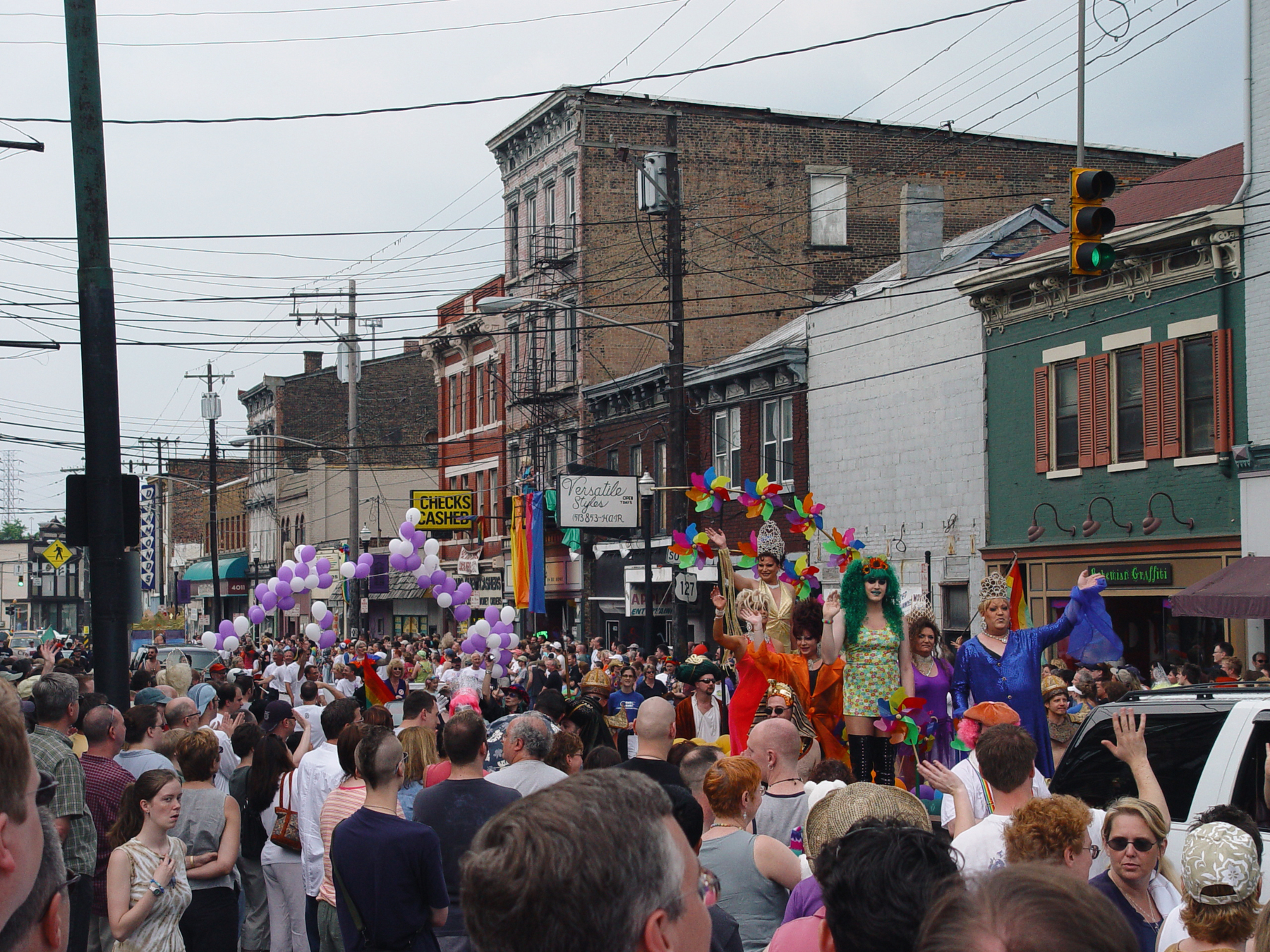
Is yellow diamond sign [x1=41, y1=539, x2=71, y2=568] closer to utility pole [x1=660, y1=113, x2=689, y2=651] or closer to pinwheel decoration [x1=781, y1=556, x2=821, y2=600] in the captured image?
utility pole [x1=660, y1=113, x2=689, y2=651]

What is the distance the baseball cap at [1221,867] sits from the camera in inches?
160

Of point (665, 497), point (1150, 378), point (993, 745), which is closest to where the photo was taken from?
point (993, 745)

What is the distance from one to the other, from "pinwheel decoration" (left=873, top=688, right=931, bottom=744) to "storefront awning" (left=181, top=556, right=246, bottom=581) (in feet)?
208

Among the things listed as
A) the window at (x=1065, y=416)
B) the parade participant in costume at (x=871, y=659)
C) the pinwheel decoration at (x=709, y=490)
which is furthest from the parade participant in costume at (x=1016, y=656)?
→ the window at (x=1065, y=416)

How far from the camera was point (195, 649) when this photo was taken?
31.3m

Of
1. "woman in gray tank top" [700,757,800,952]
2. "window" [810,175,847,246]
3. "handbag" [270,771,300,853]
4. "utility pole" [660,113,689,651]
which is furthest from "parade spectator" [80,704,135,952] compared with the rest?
"window" [810,175,847,246]

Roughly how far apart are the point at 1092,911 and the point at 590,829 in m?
0.82

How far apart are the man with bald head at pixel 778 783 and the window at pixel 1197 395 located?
15.9 m

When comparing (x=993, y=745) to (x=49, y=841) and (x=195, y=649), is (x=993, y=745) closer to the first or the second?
(x=49, y=841)

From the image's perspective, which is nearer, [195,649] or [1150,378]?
[1150,378]

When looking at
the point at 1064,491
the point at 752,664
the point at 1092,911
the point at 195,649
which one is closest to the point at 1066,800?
the point at 1092,911

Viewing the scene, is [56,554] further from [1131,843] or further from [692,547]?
[1131,843]

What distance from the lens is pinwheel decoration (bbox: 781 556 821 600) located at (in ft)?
34.4

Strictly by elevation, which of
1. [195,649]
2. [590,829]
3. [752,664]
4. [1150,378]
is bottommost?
[195,649]
